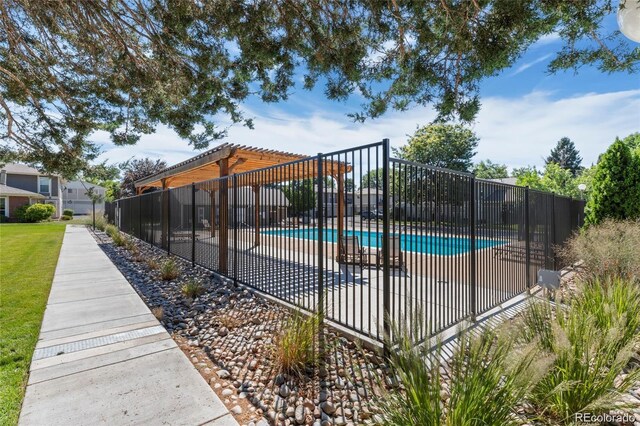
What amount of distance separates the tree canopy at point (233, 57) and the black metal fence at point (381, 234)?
1.19m

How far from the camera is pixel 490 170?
46.2 metres

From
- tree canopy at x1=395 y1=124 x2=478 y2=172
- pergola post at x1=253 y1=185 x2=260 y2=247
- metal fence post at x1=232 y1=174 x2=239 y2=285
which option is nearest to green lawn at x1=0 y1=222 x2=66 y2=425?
metal fence post at x1=232 y1=174 x2=239 y2=285

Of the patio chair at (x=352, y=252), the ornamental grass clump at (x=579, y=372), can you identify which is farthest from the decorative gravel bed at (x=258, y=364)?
the ornamental grass clump at (x=579, y=372)

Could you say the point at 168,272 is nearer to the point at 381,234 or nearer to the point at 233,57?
the point at 233,57

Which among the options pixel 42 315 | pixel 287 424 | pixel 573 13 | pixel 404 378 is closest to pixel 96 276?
pixel 42 315

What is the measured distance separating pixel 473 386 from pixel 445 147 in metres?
30.8

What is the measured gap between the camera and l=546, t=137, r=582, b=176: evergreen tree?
209 ft

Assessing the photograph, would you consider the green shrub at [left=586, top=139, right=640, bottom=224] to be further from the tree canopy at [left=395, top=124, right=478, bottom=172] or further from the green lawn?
the tree canopy at [left=395, top=124, right=478, bottom=172]

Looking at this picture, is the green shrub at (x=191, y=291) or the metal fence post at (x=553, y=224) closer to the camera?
the green shrub at (x=191, y=291)

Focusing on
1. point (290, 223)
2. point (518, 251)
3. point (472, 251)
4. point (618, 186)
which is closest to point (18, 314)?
point (290, 223)

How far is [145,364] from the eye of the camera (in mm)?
3459

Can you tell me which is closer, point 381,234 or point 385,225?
point 385,225

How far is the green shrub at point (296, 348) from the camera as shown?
324 centimetres

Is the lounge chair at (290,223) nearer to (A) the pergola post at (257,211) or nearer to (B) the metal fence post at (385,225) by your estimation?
(A) the pergola post at (257,211)
